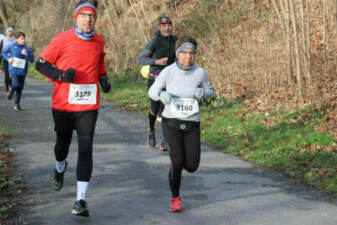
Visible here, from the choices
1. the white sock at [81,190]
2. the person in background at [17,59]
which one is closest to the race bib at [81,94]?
the white sock at [81,190]

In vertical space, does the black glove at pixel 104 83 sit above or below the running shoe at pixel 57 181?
above

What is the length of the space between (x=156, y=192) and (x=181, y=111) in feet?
4.12

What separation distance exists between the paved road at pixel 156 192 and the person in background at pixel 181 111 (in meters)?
0.43

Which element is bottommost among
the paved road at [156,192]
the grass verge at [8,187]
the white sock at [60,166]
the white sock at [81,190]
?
the paved road at [156,192]

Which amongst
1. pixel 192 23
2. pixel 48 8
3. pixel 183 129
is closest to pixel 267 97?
pixel 192 23

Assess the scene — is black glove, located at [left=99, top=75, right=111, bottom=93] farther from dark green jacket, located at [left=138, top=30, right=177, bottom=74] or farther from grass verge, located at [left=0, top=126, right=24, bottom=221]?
dark green jacket, located at [left=138, top=30, right=177, bottom=74]

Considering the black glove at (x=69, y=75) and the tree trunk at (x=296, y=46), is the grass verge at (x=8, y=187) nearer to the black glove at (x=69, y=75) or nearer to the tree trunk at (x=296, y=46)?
the black glove at (x=69, y=75)

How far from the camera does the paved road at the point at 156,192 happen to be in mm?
5332

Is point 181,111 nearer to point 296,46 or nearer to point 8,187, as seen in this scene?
point 8,187

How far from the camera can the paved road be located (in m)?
5.33

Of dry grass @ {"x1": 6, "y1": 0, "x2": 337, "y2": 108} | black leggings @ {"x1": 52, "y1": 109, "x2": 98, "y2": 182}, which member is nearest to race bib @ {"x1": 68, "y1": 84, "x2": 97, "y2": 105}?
black leggings @ {"x1": 52, "y1": 109, "x2": 98, "y2": 182}

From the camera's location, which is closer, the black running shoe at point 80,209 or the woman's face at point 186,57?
the black running shoe at point 80,209

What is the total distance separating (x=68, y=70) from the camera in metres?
5.28

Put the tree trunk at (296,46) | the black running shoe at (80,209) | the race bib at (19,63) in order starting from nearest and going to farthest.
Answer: the black running shoe at (80,209) < the tree trunk at (296,46) < the race bib at (19,63)
